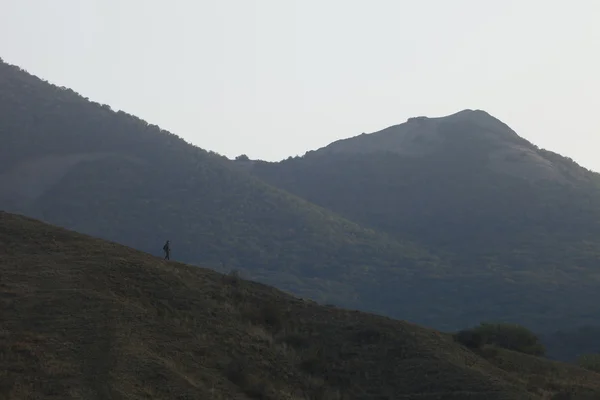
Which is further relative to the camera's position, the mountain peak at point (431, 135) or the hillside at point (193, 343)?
the mountain peak at point (431, 135)

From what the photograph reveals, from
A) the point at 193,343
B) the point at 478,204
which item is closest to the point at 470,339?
the point at 193,343

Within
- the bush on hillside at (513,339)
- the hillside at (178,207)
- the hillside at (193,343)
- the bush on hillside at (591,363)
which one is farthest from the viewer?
the hillside at (178,207)

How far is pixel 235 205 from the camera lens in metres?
112

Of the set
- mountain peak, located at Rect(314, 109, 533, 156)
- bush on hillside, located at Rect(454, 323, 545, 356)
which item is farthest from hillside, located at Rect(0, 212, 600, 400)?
mountain peak, located at Rect(314, 109, 533, 156)

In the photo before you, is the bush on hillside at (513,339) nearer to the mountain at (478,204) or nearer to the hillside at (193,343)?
the hillside at (193,343)

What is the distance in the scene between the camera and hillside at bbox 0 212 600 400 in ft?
65.8

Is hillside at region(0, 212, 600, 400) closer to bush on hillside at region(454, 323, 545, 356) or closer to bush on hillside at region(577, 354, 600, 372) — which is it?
bush on hillside at region(577, 354, 600, 372)

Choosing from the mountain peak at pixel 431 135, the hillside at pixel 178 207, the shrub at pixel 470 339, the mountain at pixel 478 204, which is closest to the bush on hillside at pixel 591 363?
the shrub at pixel 470 339

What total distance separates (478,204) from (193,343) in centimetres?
10665

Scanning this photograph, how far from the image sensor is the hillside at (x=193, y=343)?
20.0m

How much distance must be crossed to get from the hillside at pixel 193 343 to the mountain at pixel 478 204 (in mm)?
54192

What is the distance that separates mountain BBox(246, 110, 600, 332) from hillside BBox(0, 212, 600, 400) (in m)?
54.2

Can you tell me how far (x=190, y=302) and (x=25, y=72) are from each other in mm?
132847

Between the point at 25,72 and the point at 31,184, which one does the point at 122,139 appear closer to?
the point at 31,184
